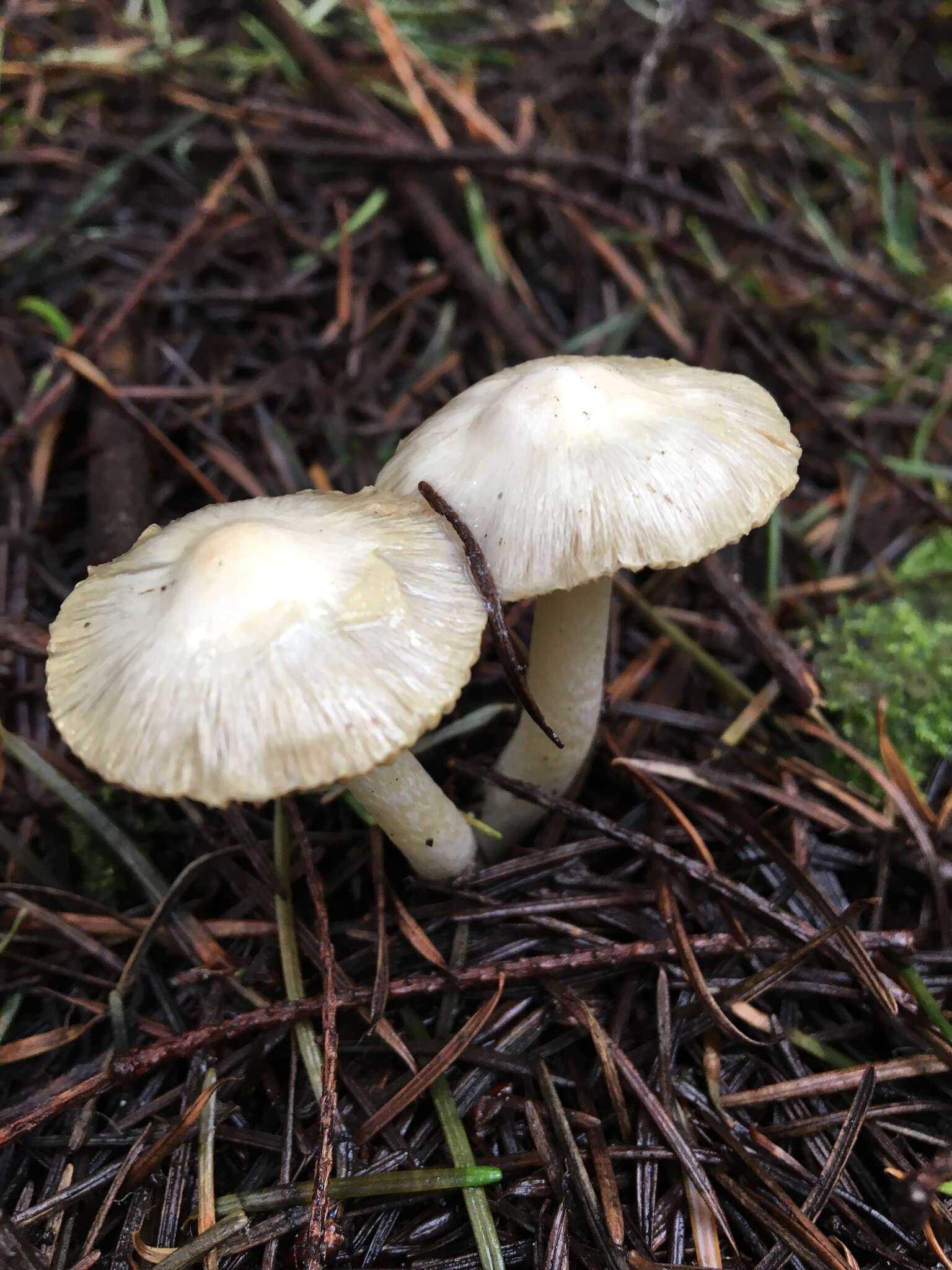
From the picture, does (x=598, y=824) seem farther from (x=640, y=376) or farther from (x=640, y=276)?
(x=640, y=276)

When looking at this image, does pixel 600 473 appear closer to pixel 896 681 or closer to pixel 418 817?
pixel 418 817

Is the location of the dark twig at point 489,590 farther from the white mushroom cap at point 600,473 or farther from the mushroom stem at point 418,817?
the mushroom stem at point 418,817

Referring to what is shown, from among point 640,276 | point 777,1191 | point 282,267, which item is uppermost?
point 282,267

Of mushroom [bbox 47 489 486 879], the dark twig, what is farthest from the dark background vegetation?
mushroom [bbox 47 489 486 879]

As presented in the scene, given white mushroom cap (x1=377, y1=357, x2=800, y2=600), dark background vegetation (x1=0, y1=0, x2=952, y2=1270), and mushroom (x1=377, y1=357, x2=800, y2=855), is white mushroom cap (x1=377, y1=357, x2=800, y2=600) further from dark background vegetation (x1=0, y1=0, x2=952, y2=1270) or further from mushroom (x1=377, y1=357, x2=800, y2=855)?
dark background vegetation (x1=0, y1=0, x2=952, y2=1270)

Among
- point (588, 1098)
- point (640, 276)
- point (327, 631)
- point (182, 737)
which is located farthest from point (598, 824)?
point (640, 276)

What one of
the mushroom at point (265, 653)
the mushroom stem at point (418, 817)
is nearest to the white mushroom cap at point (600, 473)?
the mushroom at point (265, 653)

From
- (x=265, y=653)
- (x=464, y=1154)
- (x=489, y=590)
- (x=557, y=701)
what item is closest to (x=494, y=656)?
(x=557, y=701)
